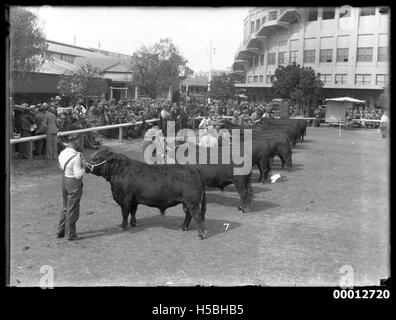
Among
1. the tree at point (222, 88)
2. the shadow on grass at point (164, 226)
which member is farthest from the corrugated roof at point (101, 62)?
the shadow on grass at point (164, 226)

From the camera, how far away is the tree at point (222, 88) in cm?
4941

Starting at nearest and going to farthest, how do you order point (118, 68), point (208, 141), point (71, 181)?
point (71, 181), point (208, 141), point (118, 68)

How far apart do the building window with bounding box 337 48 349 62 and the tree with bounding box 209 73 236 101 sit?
1618cm

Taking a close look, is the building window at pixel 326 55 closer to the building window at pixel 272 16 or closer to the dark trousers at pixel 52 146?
the building window at pixel 272 16

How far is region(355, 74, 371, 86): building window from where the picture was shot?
56.0 metres

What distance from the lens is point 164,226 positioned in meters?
8.74

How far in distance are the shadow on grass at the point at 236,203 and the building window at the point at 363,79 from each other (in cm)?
4999

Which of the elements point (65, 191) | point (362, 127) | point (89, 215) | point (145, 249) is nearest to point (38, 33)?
point (89, 215)

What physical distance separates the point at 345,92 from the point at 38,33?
161ft

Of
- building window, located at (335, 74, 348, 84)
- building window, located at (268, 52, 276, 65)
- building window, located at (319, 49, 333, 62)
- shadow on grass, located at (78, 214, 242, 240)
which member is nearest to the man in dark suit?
shadow on grass, located at (78, 214, 242, 240)

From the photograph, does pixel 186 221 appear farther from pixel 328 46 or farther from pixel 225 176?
pixel 328 46

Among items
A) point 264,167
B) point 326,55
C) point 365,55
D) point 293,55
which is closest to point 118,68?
point 293,55
